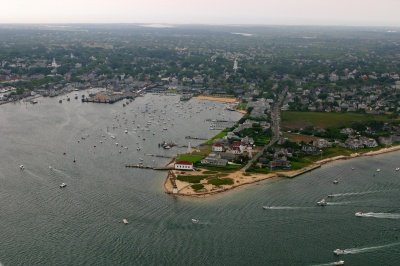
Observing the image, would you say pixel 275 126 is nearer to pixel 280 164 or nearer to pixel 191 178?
pixel 280 164

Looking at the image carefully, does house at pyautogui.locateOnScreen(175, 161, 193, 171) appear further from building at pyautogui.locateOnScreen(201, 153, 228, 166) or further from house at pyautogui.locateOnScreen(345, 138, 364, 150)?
house at pyautogui.locateOnScreen(345, 138, 364, 150)

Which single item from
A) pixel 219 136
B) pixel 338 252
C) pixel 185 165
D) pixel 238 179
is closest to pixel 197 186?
pixel 238 179

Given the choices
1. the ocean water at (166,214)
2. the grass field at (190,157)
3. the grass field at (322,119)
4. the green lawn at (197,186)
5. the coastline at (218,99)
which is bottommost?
the ocean water at (166,214)

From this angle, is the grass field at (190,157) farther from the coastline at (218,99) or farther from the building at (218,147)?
the coastline at (218,99)

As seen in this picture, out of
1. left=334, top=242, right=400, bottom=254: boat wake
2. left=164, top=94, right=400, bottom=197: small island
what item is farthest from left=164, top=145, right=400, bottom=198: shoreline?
left=334, top=242, right=400, bottom=254: boat wake

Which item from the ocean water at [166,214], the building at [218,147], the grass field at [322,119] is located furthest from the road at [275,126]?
the ocean water at [166,214]

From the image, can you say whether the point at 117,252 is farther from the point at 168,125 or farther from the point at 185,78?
the point at 185,78

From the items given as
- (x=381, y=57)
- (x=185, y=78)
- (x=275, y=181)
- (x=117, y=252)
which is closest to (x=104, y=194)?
(x=117, y=252)
